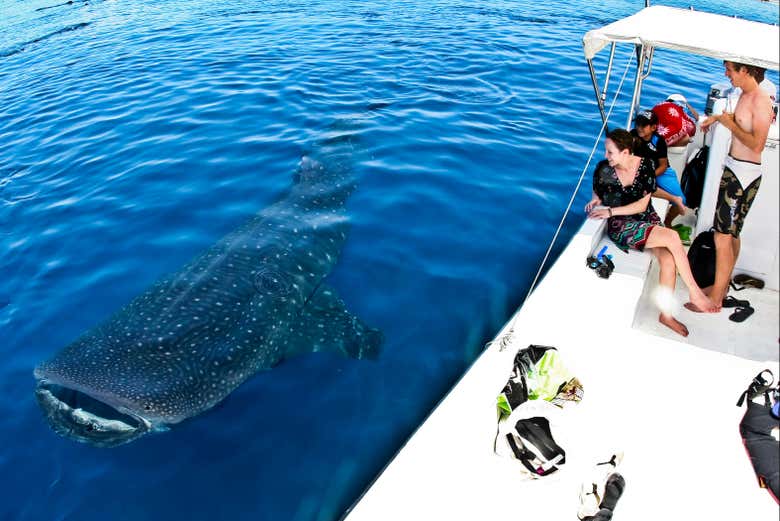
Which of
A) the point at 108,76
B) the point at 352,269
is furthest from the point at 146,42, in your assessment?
the point at 352,269

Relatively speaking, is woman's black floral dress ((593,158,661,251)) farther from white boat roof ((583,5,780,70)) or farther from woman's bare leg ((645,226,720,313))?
white boat roof ((583,5,780,70))

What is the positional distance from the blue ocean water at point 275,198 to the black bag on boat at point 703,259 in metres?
2.08

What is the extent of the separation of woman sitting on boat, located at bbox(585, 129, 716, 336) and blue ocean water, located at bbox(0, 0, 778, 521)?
149cm

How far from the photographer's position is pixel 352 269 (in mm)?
7508

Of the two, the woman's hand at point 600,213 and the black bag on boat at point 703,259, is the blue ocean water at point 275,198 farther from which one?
the black bag on boat at point 703,259

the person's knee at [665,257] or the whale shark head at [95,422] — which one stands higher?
the person's knee at [665,257]

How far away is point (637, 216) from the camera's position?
628 centimetres

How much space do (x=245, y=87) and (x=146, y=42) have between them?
7.94m

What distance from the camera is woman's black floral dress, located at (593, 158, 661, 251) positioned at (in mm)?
6113

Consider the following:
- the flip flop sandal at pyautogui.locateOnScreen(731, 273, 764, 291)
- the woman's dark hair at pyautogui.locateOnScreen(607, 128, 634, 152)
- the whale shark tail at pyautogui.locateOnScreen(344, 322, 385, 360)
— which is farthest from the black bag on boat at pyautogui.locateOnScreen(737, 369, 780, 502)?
the whale shark tail at pyautogui.locateOnScreen(344, 322, 385, 360)

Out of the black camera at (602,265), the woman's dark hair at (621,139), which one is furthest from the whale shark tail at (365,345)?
the woman's dark hair at (621,139)

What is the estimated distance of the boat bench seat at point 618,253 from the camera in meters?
5.99

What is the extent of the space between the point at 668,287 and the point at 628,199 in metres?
1.19

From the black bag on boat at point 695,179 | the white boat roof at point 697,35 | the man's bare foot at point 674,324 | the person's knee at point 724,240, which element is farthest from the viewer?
the black bag on boat at point 695,179
